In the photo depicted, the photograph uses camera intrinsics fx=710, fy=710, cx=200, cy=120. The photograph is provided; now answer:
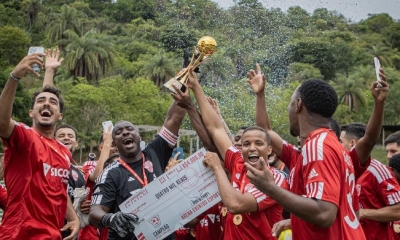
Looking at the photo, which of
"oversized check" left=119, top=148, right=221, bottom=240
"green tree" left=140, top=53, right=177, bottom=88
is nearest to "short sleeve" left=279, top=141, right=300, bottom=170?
"oversized check" left=119, top=148, right=221, bottom=240

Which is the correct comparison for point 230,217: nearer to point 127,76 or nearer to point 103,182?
point 103,182

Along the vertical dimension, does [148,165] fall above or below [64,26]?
above

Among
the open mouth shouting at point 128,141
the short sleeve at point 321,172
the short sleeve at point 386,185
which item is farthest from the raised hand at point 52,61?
the short sleeve at point 321,172

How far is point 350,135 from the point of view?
8.20 meters

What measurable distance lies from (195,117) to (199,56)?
1.92 ft

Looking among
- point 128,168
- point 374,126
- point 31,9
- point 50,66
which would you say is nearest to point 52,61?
point 50,66

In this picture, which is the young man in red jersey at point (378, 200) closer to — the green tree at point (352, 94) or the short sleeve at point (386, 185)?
the short sleeve at point (386, 185)

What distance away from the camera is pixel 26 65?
597cm

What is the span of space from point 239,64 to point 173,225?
74715mm

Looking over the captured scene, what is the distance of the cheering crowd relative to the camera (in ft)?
15.5

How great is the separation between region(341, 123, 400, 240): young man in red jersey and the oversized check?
5.40 ft

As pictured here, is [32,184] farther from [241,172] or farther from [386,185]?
[386,185]

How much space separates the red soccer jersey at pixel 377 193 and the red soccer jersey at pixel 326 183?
97.8 inches

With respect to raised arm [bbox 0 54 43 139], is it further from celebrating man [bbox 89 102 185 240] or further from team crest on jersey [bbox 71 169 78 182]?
team crest on jersey [bbox 71 169 78 182]
